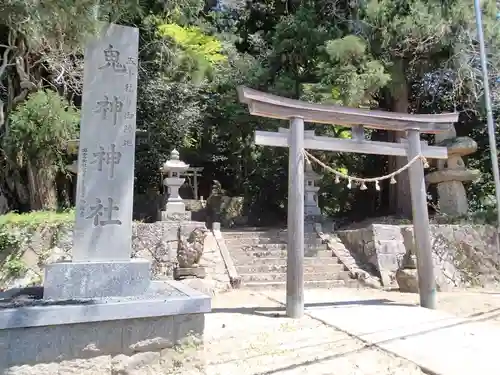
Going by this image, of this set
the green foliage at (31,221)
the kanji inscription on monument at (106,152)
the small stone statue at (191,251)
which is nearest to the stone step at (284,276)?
the small stone statue at (191,251)

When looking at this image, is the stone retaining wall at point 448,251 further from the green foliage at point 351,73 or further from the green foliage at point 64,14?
the green foliage at point 64,14

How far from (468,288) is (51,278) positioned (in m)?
8.55

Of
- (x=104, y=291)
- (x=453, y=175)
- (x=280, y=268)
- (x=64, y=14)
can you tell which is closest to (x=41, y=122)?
(x=64, y=14)

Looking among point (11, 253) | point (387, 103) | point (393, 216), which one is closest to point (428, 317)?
point (393, 216)

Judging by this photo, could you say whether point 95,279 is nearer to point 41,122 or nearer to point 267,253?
point 267,253

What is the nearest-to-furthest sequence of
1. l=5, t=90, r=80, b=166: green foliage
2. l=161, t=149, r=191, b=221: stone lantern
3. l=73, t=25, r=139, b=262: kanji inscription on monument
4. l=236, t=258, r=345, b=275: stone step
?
l=73, t=25, r=139, b=262: kanji inscription on monument
l=5, t=90, r=80, b=166: green foliage
l=236, t=258, r=345, b=275: stone step
l=161, t=149, r=191, b=221: stone lantern

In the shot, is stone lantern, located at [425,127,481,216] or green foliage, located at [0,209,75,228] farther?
stone lantern, located at [425,127,481,216]

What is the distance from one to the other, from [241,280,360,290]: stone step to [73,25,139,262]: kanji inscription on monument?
15.8 feet

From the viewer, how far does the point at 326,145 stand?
6293mm

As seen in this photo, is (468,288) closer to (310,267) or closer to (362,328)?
(310,267)

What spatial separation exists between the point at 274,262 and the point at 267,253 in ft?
1.34

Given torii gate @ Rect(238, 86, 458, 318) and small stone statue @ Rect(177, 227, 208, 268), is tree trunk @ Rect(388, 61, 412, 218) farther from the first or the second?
small stone statue @ Rect(177, 227, 208, 268)

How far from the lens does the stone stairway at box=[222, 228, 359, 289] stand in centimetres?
860

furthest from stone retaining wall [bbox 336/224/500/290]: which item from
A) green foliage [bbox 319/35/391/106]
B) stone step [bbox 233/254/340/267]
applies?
green foliage [bbox 319/35/391/106]
